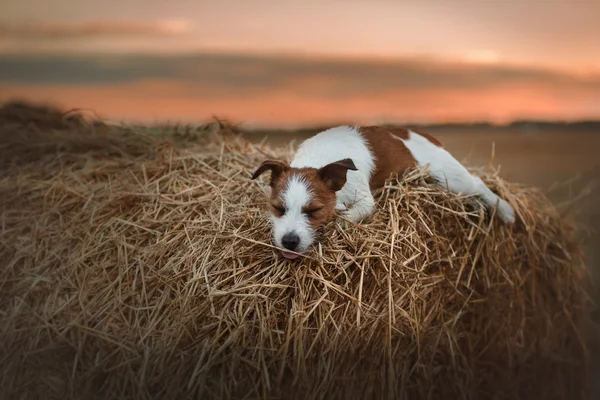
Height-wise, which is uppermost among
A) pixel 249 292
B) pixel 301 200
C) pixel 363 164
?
pixel 363 164

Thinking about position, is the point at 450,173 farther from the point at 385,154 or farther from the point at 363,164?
the point at 363,164

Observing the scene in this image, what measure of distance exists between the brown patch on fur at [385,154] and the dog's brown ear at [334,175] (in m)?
0.46

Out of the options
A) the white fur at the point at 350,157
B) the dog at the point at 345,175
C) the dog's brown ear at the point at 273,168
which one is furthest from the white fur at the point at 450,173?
the dog's brown ear at the point at 273,168

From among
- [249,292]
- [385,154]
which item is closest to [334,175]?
[385,154]

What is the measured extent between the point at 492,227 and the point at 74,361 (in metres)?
2.64

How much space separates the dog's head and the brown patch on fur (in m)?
0.51

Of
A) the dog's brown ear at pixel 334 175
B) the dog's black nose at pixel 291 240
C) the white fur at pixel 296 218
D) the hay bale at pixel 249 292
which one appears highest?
the dog's brown ear at pixel 334 175

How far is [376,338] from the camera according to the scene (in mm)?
3209

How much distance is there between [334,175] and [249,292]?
77 centimetres

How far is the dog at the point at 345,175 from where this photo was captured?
321 centimetres

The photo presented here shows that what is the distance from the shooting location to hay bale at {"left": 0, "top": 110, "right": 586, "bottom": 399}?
312cm

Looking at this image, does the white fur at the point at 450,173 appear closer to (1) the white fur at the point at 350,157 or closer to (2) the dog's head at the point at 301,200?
(1) the white fur at the point at 350,157

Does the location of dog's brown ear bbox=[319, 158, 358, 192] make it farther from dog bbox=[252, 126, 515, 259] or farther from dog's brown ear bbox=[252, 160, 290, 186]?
dog's brown ear bbox=[252, 160, 290, 186]

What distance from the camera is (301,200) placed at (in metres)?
3.21
